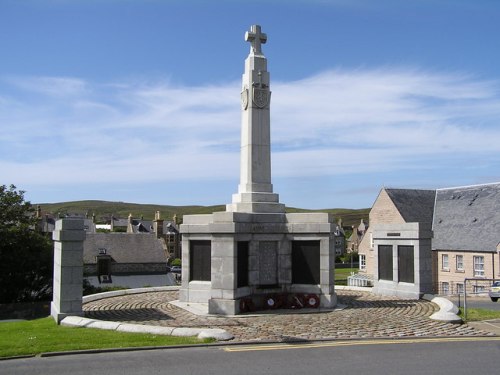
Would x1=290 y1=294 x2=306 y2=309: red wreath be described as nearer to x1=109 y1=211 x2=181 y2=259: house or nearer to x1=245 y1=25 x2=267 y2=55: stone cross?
x1=245 y1=25 x2=267 y2=55: stone cross

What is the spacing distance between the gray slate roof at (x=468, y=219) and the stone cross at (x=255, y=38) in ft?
109

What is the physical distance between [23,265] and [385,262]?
20.2m

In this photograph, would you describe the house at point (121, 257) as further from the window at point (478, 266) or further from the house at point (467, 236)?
the window at point (478, 266)

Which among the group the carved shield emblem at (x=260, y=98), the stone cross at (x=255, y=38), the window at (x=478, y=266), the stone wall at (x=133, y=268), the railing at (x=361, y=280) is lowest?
the railing at (x=361, y=280)

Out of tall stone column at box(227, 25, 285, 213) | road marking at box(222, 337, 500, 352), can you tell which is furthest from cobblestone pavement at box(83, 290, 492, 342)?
tall stone column at box(227, 25, 285, 213)

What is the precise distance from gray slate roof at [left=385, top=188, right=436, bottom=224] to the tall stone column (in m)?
35.0

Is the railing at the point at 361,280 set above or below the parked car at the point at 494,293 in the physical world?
below

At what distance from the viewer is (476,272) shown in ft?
152

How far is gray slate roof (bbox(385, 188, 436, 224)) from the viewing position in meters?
52.4

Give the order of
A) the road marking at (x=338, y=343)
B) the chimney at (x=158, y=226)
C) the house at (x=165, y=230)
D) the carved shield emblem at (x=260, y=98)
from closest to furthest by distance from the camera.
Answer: the road marking at (x=338, y=343)
the carved shield emblem at (x=260, y=98)
the chimney at (x=158, y=226)
the house at (x=165, y=230)

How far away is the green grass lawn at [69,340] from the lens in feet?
39.3

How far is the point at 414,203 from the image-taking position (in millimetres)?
53719

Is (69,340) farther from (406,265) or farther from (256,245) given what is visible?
(406,265)

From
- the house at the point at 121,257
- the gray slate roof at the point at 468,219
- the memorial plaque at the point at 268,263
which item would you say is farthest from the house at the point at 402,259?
the house at the point at 121,257
